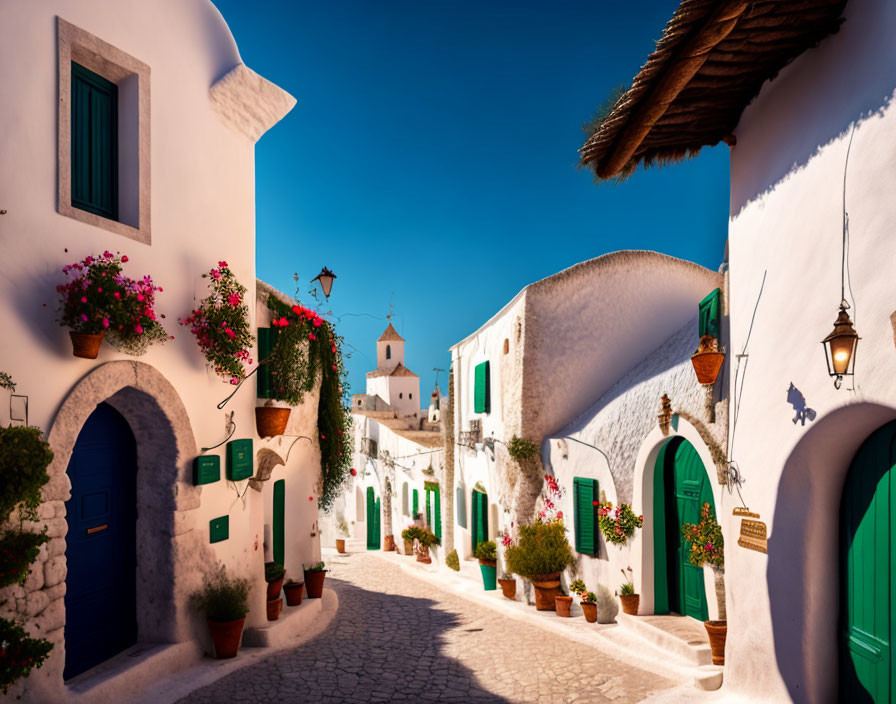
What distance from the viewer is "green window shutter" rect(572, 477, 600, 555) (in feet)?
28.6

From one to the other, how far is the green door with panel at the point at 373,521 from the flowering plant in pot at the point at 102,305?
19.9 meters

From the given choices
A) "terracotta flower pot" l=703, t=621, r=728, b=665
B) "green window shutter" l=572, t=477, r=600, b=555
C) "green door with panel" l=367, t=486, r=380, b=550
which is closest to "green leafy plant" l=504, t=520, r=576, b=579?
"green window shutter" l=572, t=477, r=600, b=555

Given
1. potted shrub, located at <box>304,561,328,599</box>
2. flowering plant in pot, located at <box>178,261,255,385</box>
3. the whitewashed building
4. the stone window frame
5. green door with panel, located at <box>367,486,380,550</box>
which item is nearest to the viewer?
the whitewashed building

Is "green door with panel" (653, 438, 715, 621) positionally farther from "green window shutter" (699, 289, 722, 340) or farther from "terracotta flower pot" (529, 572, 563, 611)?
"terracotta flower pot" (529, 572, 563, 611)

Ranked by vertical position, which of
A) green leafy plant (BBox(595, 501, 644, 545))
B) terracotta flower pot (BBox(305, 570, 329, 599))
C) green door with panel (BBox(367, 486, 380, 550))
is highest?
green leafy plant (BBox(595, 501, 644, 545))

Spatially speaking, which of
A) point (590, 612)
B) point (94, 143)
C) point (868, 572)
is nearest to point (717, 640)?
point (868, 572)

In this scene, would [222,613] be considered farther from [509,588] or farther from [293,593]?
[509,588]

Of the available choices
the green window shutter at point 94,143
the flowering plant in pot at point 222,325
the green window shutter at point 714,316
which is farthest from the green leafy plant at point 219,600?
the green window shutter at point 714,316

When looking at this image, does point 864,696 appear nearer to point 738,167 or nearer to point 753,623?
point 753,623

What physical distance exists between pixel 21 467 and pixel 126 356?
155 cm

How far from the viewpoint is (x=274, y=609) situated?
7.37m

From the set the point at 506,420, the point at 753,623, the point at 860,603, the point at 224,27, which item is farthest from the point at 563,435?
the point at 224,27

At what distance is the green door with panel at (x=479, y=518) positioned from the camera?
13820mm

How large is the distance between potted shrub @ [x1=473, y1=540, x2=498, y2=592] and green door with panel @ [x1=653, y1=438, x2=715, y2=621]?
4.88 metres
